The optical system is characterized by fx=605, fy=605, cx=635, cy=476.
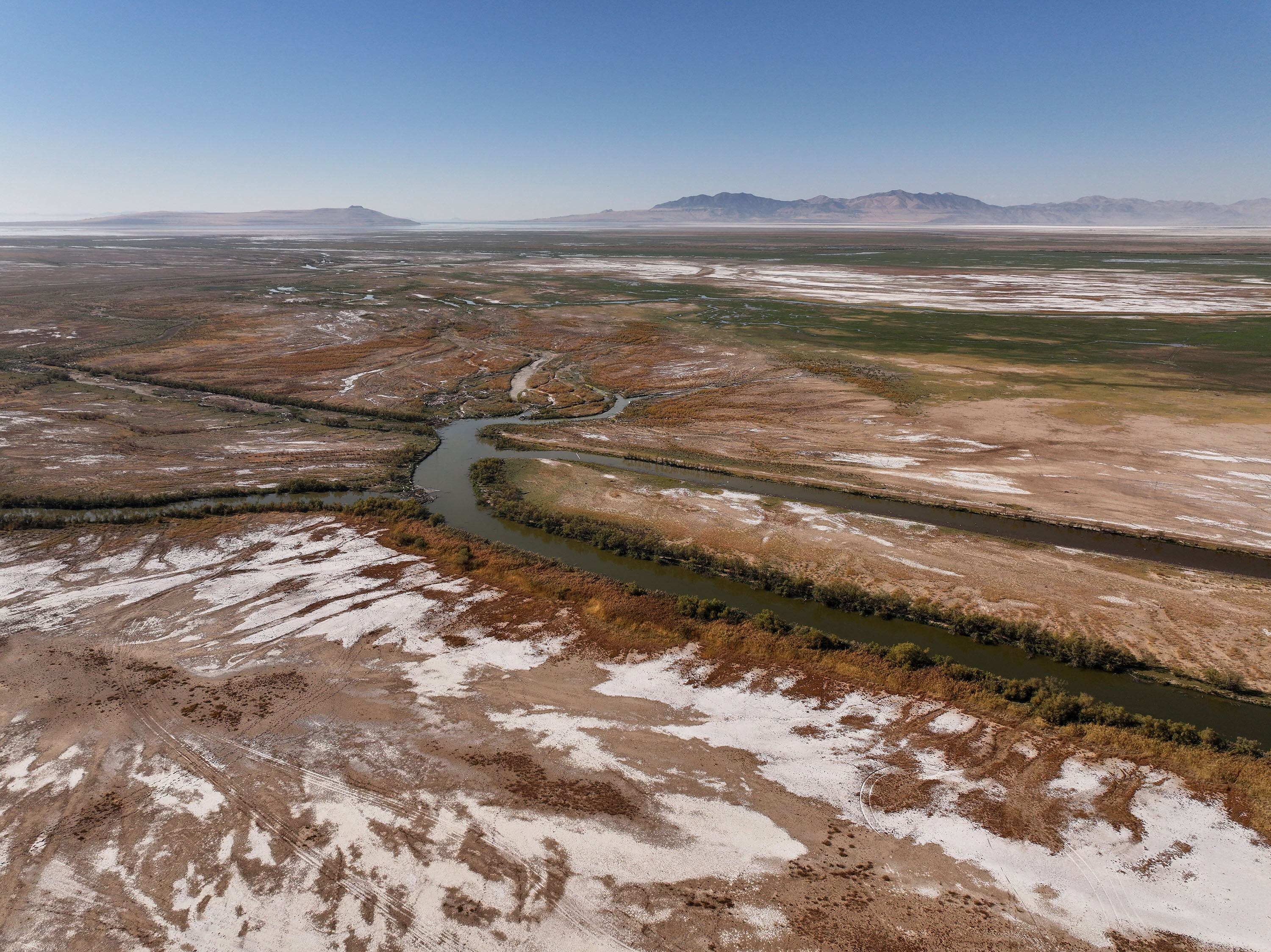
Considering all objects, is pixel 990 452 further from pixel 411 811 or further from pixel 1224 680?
pixel 411 811

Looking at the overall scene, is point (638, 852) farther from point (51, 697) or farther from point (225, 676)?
point (51, 697)

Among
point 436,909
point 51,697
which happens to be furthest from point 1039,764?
point 51,697

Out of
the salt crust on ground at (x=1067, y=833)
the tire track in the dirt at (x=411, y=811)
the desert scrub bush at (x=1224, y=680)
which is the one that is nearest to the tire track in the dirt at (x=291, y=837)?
the tire track in the dirt at (x=411, y=811)

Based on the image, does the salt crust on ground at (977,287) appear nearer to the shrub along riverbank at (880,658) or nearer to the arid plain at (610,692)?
the arid plain at (610,692)

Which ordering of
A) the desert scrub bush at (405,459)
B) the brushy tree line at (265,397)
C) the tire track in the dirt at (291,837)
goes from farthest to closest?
the brushy tree line at (265,397)
the desert scrub bush at (405,459)
the tire track in the dirt at (291,837)

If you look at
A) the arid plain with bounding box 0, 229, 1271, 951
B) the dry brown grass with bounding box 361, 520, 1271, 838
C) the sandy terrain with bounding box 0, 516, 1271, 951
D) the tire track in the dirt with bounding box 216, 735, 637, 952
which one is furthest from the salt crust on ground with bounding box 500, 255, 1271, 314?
the tire track in the dirt with bounding box 216, 735, 637, 952
